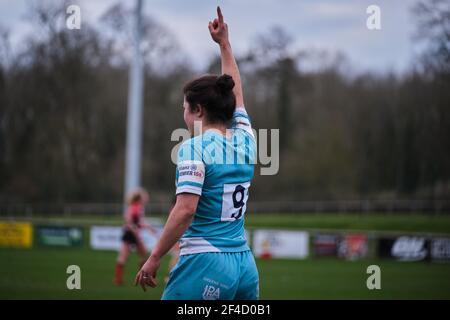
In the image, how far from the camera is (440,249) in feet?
77.0

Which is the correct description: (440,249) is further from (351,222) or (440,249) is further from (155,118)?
(155,118)

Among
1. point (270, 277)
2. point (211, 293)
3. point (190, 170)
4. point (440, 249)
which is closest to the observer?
point (190, 170)

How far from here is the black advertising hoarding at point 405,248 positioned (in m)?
23.8

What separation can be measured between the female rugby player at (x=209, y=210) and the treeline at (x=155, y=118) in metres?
35.0

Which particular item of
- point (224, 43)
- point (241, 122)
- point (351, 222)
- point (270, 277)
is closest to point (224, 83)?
point (241, 122)

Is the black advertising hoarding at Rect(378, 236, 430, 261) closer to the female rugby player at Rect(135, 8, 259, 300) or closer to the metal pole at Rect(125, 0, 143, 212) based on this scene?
the metal pole at Rect(125, 0, 143, 212)

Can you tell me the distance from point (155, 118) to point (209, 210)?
4913 centimetres

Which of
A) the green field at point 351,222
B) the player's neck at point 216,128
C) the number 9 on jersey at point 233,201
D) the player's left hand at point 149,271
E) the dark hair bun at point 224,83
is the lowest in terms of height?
the green field at point 351,222

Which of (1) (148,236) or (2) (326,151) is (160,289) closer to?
(1) (148,236)

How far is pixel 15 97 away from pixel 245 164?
147ft

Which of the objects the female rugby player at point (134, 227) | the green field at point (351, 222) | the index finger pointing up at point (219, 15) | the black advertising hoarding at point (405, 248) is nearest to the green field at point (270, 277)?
the black advertising hoarding at point (405, 248)

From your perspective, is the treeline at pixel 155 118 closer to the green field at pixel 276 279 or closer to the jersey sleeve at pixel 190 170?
the green field at pixel 276 279

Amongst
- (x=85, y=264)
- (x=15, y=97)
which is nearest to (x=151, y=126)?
(x=15, y=97)

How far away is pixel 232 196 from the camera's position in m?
4.61
